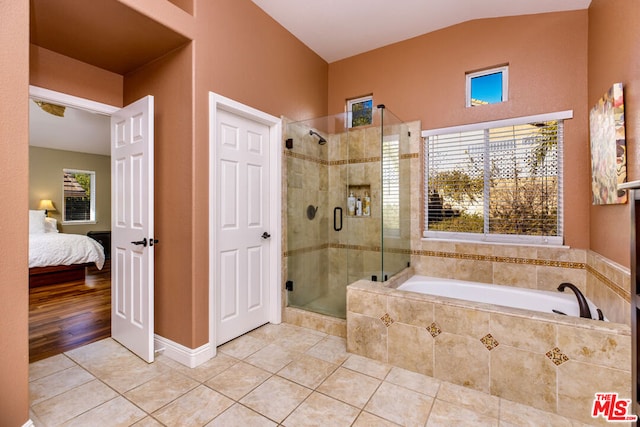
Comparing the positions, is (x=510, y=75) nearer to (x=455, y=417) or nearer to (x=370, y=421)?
(x=455, y=417)

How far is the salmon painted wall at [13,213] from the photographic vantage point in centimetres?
141

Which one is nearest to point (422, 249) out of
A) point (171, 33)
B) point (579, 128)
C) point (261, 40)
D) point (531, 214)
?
point (531, 214)

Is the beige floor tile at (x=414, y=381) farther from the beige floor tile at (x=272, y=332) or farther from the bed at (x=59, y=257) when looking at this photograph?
the bed at (x=59, y=257)

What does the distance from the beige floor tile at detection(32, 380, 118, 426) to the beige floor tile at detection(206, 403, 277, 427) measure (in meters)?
0.77

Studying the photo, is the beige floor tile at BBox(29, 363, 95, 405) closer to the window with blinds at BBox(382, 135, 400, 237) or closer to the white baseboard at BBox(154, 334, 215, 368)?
the white baseboard at BBox(154, 334, 215, 368)

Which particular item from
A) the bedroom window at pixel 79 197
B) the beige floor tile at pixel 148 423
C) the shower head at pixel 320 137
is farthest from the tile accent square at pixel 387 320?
the bedroom window at pixel 79 197

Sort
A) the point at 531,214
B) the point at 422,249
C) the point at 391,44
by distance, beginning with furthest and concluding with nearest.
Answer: the point at 391,44 < the point at 422,249 < the point at 531,214

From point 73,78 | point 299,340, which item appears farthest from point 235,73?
point 299,340

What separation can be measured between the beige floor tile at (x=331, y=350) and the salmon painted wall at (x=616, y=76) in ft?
6.43

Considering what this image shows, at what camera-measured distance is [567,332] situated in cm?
176

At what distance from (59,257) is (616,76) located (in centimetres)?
687

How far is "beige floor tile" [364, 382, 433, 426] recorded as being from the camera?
174cm

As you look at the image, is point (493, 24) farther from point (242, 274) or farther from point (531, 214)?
point (242, 274)

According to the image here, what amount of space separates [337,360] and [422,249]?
153 cm
